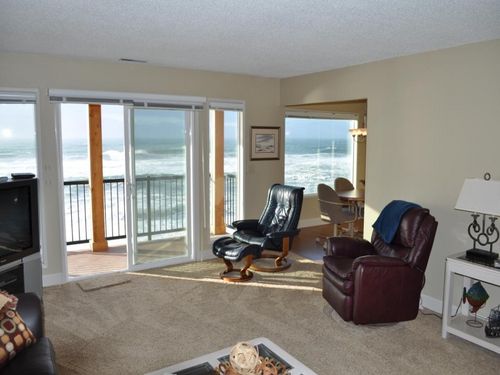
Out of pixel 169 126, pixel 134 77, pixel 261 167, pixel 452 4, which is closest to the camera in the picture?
pixel 452 4

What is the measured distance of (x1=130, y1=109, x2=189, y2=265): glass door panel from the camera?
4988 millimetres

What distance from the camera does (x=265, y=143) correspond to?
19.7 ft

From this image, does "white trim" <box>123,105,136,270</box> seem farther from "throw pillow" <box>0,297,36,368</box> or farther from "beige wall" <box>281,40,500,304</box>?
"throw pillow" <box>0,297,36,368</box>

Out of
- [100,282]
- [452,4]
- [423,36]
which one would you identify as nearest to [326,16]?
[452,4]

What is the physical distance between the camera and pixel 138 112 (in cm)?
491

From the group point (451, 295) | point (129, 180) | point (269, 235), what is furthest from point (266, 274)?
point (451, 295)

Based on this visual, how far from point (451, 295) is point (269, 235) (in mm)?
1982

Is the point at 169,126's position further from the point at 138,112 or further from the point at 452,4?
the point at 452,4

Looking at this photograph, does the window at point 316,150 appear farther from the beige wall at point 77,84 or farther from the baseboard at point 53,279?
the baseboard at point 53,279

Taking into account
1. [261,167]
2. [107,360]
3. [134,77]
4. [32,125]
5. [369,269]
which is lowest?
[107,360]

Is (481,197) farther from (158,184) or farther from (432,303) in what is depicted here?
(158,184)

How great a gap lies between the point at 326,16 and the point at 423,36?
103 cm

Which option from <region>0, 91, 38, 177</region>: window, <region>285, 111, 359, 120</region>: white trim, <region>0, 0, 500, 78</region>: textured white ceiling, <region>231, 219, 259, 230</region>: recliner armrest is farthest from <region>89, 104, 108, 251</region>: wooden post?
<region>285, 111, 359, 120</region>: white trim

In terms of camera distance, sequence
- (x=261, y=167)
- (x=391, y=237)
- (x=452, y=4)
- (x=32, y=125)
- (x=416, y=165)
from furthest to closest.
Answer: (x=261, y=167) → (x=32, y=125) → (x=416, y=165) → (x=391, y=237) → (x=452, y=4)
